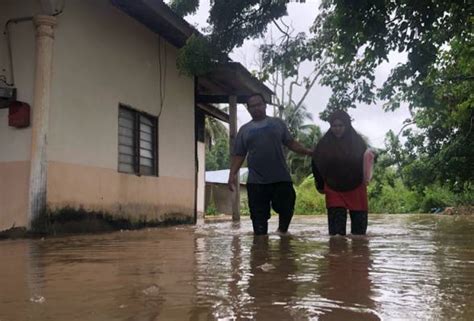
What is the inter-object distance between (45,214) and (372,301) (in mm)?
5217

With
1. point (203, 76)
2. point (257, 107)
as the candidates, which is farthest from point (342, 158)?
point (203, 76)

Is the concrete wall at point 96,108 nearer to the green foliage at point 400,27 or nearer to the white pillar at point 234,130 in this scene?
the white pillar at point 234,130

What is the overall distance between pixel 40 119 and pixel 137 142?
2636 mm

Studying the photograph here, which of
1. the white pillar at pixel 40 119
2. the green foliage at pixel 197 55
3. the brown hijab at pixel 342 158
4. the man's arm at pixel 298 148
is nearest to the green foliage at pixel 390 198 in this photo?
the green foliage at pixel 197 55

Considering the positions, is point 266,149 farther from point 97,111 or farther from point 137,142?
point 137,142

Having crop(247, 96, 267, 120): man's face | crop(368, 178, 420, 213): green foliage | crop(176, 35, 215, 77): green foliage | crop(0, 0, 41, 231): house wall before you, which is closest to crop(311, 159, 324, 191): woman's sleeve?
crop(247, 96, 267, 120): man's face

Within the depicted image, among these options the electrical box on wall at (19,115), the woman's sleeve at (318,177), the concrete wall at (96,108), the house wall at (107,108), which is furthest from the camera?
the house wall at (107,108)

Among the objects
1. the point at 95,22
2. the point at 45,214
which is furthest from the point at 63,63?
the point at 45,214

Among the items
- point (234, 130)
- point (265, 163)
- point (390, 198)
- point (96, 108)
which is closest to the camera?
point (265, 163)

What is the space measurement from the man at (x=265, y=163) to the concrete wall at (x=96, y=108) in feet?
7.89

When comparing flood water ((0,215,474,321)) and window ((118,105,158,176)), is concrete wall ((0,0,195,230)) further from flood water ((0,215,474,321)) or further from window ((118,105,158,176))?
flood water ((0,215,474,321))

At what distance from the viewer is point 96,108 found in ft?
25.9

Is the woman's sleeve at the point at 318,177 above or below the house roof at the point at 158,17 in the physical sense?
below

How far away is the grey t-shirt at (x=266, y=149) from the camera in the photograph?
20.1ft
